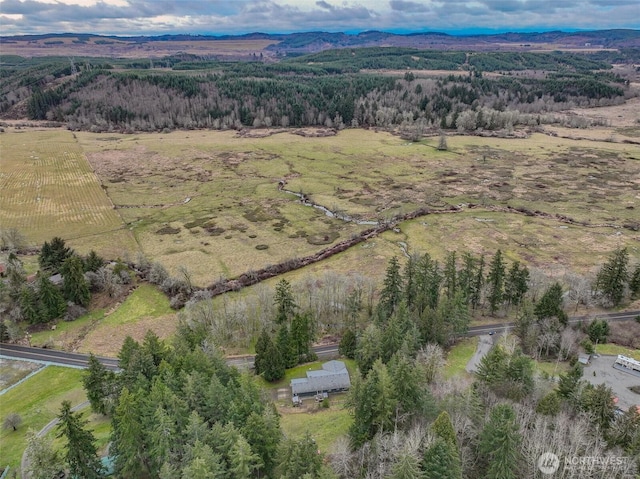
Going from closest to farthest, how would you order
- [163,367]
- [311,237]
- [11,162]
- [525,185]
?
[163,367]
[311,237]
[525,185]
[11,162]

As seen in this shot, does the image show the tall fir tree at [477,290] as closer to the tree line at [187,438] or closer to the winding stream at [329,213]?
the tree line at [187,438]

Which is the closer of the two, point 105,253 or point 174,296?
point 174,296

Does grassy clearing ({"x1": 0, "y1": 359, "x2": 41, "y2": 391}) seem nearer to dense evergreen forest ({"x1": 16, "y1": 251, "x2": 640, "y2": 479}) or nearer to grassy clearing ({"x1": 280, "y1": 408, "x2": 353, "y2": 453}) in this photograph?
dense evergreen forest ({"x1": 16, "y1": 251, "x2": 640, "y2": 479})

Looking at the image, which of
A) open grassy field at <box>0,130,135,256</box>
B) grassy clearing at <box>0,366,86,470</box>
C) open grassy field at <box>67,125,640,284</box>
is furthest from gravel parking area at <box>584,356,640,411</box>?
open grassy field at <box>0,130,135,256</box>

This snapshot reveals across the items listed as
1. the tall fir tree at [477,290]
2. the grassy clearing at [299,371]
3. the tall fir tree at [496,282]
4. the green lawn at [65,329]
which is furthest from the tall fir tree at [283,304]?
the green lawn at [65,329]

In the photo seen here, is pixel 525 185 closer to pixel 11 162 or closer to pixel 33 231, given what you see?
pixel 33 231

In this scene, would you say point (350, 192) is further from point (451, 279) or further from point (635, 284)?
point (635, 284)

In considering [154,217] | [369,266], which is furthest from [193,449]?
[154,217]
